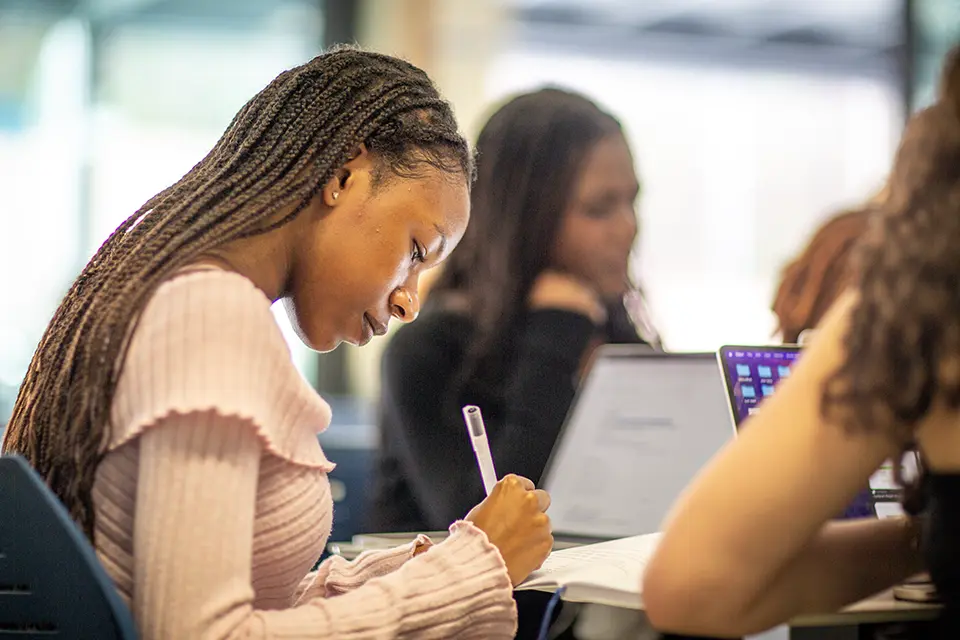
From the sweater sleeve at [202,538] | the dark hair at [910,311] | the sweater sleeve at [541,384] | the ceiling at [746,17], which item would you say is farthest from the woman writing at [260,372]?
the ceiling at [746,17]

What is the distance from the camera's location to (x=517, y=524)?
1.07 m

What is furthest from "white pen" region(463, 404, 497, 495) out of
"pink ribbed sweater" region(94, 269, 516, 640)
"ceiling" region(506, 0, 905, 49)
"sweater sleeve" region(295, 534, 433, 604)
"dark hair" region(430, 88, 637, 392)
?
"ceiling" region(506, 0, 905, 49)

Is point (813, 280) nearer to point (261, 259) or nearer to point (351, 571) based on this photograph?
point (351, 571)

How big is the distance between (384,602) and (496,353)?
3.34 feet

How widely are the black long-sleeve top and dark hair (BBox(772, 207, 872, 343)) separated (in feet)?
1.07

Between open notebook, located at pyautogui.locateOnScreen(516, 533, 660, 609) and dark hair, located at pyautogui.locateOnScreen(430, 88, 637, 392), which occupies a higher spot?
dark hair, located at pyautogui.locateOnScreen(430, 88, 637, 392)

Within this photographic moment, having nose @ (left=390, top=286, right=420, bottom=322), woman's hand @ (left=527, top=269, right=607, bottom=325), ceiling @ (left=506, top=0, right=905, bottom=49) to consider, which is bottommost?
woman's hand @ (left=527, top=269, right=607, bottom=325)

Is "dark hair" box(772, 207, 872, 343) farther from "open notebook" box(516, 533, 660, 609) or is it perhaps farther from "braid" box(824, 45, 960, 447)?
"braid" box(824, 45, 960, 447)

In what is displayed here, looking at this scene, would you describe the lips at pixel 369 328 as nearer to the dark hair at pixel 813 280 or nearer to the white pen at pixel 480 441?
the white pen at pixel 480 441

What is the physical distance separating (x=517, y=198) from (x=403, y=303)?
88cm

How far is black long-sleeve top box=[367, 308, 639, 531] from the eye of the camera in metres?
1.80

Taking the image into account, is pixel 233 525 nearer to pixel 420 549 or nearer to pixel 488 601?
pixel 488 601

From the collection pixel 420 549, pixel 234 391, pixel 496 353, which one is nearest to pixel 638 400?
pixel 496 353

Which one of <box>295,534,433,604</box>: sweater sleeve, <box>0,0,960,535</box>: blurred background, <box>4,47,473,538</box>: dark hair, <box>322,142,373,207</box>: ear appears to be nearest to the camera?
<box>4,47,473,538</box>: dark hair
